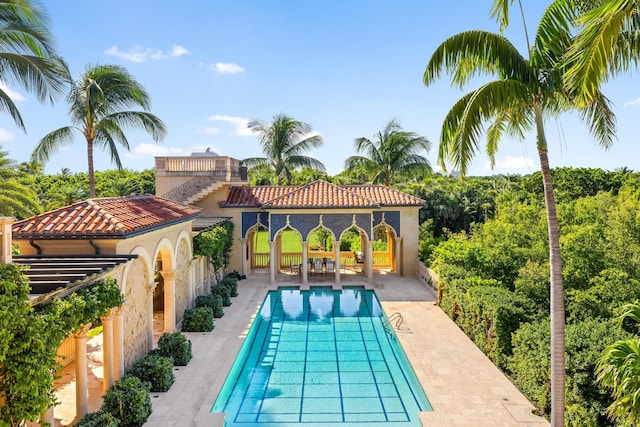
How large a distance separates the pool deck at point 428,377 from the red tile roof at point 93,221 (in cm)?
436

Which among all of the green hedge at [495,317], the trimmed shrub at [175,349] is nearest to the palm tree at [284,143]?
the green hedge at [495,317]

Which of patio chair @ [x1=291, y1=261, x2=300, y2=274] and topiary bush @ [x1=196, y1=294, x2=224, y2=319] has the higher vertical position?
patio chair @ [x1=291, y1=261, x2=300, y2=274]

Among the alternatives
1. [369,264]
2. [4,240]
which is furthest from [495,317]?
[369,264]

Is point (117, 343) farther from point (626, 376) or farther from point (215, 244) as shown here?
point (626, 376)

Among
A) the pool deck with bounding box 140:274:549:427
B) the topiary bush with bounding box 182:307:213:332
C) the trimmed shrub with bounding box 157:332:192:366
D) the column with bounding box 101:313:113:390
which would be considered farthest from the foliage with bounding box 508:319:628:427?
the topiary bush with bounding box 182:307:213:332

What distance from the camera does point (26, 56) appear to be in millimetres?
11523

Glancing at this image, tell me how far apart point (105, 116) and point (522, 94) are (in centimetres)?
1828

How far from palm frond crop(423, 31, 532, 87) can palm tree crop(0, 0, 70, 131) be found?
9.94 meters

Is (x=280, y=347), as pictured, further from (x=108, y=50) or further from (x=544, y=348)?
(x=108, y=50)

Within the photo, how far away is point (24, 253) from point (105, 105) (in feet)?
35.2

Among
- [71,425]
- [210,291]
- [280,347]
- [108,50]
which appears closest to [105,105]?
[108,50]

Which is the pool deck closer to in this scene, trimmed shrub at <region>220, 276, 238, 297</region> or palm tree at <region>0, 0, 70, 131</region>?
trimmed shrub at <region>220, 276, 238, 297</region>

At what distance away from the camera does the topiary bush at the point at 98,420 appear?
872 cm

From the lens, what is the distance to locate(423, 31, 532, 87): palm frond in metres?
8.57
